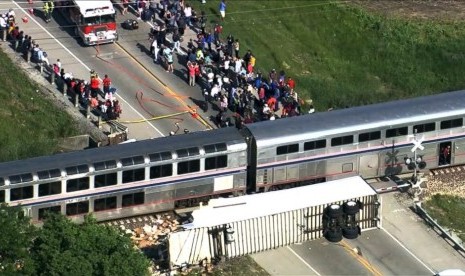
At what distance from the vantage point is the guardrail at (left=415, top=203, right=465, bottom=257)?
62938mm

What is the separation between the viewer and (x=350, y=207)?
6203cm

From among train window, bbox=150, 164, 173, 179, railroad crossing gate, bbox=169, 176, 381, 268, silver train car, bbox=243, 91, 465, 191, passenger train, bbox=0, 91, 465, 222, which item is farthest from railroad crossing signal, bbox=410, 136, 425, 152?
train window, bbox=150, 164, 173, 179

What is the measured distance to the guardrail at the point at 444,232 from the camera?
62.9 m

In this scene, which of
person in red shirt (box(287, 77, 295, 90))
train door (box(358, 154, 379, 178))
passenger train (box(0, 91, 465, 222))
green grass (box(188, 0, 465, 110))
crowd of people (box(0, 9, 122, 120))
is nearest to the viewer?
passenger train (box(0, 91, 465, 222))

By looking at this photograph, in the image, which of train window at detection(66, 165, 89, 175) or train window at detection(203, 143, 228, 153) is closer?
train window at detection(66, 165, 89, 175)

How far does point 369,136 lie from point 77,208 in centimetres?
1536

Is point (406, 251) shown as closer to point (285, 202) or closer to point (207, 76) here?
point (285, 202)

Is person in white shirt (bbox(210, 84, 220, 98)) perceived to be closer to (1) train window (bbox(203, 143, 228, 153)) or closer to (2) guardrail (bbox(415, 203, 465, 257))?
(1) train window (bbox(203, 143, 228, 153))

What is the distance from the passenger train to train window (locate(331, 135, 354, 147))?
0.05m

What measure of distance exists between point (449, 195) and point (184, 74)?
18.6 meters

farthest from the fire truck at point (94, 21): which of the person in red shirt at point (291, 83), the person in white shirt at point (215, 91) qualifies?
the person in red shirt at point (291, 83)

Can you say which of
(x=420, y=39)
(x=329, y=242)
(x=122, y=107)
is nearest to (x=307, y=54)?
(x=420, y=39)

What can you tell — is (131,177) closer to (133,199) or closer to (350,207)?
(133,199)

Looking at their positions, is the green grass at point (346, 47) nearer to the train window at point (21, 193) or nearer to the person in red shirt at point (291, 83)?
the person in red shirt at point (291, 83)
